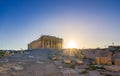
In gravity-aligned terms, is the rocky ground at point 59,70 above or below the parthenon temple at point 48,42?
below

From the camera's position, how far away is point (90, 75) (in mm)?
7918

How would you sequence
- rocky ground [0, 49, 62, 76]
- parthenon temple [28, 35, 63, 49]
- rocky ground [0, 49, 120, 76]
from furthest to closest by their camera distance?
parthenon temple [28, 35, 63, 49]
rocky ground [0, 49, 62, 76]
rocky ground [0, 49, 120, 76]

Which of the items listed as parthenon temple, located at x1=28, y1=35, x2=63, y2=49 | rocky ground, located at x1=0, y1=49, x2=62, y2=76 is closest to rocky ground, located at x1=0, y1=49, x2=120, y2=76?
rocky ground, located at x1=0, y1=49, x2=62, y2=76

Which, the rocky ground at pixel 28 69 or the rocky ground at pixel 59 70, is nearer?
the rocky ground at pixel 59 70

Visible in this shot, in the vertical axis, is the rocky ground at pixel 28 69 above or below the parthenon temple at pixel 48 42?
below

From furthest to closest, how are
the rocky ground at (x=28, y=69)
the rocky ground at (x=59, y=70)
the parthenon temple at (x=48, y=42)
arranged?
1. the parthenon temple at (x=48, y=42)
2. the rocky ground at (x=28, y=69)
3. the rocky ground at (x=59, y=70)

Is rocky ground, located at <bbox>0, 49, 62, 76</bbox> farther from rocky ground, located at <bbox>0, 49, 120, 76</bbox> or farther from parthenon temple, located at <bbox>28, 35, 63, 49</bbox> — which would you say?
parthenon temple, located at <bbox>28, 35, 63, 49</bbox>

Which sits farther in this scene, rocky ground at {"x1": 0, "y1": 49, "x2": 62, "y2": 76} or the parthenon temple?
the parthenon temple

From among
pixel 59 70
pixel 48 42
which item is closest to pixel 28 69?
pixel 59 70

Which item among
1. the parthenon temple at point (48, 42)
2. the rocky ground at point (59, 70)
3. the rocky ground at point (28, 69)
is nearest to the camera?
the rocky ground at point (59, 70)

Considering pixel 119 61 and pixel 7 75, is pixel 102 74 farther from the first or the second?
pixel 7 75

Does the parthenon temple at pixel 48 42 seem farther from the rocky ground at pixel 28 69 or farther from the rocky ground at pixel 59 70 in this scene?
the rocky ground at pixel 59 70

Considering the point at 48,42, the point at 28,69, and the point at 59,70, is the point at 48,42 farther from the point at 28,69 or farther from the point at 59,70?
the point at 59,70

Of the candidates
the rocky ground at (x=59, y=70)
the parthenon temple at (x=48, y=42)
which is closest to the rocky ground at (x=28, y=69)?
the rocky ground at (x=59, y=70)
